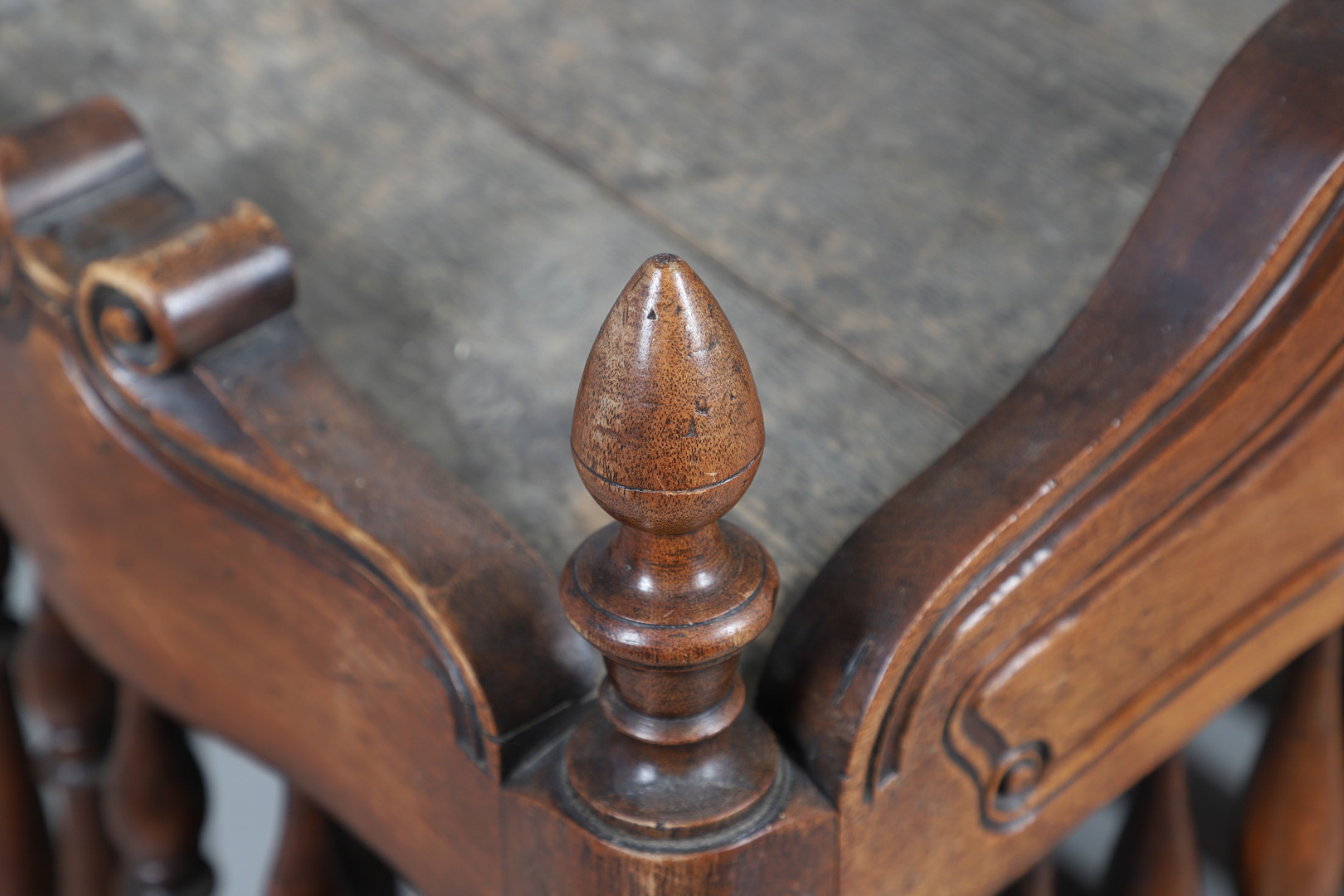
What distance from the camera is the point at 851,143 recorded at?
884 millimetres

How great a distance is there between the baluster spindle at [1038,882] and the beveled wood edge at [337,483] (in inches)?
11.5

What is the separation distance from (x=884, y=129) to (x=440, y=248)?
0.28m

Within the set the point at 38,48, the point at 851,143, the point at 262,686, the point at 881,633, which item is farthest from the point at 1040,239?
the point at 38,48

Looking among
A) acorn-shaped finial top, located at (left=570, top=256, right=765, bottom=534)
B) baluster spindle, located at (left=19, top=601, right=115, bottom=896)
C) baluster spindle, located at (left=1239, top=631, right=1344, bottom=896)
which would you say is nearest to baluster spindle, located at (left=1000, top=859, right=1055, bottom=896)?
baluster spindle, located at (left=1239, top=631, right=1344, bottom=896)

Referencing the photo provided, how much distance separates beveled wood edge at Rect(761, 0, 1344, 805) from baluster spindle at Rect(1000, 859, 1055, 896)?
0.78ft

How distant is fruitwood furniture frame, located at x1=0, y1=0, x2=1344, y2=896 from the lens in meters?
0.47

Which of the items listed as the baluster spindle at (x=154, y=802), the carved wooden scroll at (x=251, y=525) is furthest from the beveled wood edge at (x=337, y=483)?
the baluster spindle at (x=154, y=802)

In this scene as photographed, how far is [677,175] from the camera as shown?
34.0 inches

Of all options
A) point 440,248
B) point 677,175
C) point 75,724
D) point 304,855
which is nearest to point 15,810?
point 75,724

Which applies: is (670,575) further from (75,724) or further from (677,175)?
(75,724)

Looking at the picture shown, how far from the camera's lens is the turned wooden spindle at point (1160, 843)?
0.76 meters

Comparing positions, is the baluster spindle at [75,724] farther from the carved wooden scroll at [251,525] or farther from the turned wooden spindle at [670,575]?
the turned wooden spindle at [670,575]

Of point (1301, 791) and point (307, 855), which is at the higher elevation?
point (1301, 791)

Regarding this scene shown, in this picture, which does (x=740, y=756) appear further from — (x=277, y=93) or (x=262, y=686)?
(x=277, y=93)
